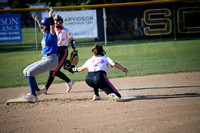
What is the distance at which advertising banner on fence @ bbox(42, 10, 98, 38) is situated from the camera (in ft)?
47.4

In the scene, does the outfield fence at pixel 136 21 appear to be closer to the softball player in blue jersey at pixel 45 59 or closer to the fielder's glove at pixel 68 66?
the fielder's glove at pixel 68 66

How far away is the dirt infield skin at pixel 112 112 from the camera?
3480 millimetres

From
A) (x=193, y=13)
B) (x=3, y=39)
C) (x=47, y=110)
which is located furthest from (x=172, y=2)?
Result: (x=47, y=110)

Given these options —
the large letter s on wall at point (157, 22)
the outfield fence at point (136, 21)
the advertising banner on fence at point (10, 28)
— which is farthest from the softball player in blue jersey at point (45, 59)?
the large letter s on wall at point (157, 22)

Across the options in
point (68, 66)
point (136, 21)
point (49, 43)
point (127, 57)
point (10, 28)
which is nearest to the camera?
point (49, 43)

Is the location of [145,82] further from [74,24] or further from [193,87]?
[74,24]

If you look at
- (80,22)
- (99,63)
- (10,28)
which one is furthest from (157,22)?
Answer: (99,63)

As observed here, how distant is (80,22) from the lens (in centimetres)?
1447

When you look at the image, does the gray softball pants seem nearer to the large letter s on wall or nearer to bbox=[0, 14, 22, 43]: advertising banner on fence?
bbox=[0, 14, 22, 43]: advertising banner on fence

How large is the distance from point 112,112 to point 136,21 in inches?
462

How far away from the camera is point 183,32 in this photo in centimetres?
1482

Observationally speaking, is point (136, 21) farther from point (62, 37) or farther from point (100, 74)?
point (100, 74)

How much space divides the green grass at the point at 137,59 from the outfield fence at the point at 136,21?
2.78 ft

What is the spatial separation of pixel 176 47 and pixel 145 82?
703cm
